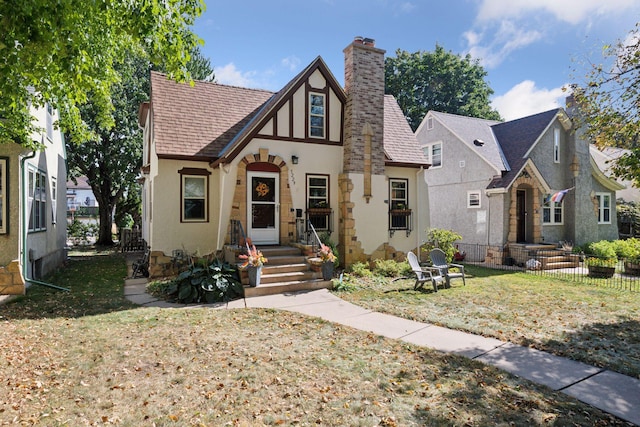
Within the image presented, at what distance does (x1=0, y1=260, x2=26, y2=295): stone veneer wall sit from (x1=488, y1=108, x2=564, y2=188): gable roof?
57.0ft

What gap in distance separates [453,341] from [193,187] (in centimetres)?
969

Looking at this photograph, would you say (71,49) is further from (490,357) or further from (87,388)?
(490,357)

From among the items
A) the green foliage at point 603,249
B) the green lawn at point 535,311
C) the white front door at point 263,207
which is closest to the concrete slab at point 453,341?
the green lawn at point 535,311

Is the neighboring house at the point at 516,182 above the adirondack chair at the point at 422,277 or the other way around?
above

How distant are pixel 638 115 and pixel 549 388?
258 inches

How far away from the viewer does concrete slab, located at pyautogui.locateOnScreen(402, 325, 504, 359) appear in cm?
582

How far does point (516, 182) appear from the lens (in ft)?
54.9

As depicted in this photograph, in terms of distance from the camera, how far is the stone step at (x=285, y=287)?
9664 millimetres

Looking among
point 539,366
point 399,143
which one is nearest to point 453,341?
point 539,366

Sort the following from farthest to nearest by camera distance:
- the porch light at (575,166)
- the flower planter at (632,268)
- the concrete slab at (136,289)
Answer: the porch light at (575,166) < the flower planter at (632,268) < the concrete slab at (136,289)

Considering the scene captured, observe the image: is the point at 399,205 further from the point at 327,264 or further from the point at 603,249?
the point at 603,249

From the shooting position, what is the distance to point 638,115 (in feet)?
25.6

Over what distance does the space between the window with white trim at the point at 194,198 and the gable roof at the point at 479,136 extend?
12677mm

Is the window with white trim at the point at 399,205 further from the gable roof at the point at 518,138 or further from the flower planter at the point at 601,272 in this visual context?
the flower planter at the point at 601,272
